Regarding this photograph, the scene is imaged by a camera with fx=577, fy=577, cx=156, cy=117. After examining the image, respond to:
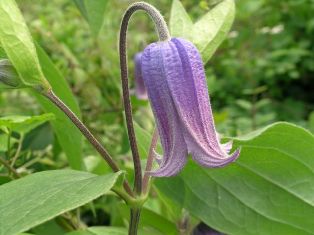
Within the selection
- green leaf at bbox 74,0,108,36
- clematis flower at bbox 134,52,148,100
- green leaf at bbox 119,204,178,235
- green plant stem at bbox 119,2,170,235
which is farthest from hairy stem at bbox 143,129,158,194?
clematis flower at bbox 134,52,148,100

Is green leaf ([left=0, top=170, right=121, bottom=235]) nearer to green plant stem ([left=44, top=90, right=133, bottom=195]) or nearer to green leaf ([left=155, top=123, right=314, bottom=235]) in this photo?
green plant stem ([left=44, top=90, right=133, bottom=195])

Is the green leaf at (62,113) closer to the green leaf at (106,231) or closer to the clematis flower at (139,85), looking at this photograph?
the green leaf at (106,231)

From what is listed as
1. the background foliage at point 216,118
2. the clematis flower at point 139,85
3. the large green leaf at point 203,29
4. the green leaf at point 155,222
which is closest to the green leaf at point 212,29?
the large green leaf at point 203,29

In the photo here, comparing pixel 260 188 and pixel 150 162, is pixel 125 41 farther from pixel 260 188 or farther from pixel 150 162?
pixel 260 188

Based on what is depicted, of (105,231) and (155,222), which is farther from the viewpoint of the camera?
(155,222)

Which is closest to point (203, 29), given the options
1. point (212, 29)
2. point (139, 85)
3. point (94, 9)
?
point (212, 29)

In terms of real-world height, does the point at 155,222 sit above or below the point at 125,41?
below

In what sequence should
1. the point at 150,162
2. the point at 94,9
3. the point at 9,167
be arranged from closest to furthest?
the point at 150,162 < the point at 9,167 < the point at 94,9
